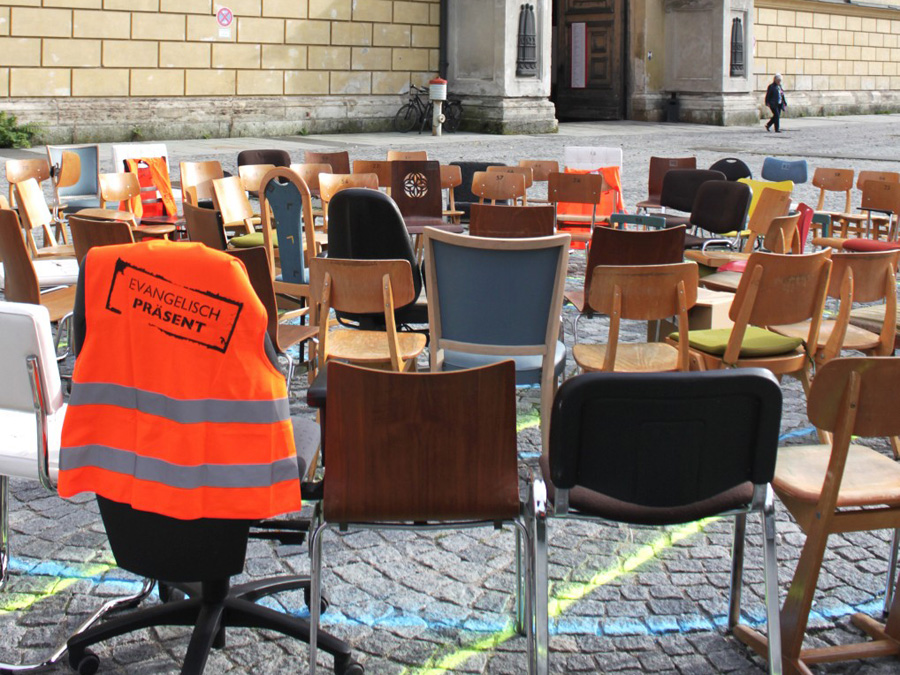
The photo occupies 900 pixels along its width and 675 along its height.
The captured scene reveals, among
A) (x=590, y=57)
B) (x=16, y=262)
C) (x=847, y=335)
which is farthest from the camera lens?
(x=590, y=57)

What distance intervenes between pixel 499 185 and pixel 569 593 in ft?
19.6

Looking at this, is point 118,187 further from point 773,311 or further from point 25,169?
point 773,311

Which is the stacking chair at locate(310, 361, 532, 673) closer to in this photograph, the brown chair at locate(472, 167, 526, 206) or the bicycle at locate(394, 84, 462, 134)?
the brown chair at locate(472, 167, 526, 206)

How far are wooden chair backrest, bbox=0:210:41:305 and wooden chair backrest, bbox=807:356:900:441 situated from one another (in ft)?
11.6

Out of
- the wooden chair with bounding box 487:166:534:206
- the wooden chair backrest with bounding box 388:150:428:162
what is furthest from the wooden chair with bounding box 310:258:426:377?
the wooden chair backrest with bounding box 388:150:428:162

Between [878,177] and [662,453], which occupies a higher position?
[878,177]

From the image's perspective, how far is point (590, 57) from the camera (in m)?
30.3

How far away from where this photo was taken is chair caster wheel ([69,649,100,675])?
301 centimetres

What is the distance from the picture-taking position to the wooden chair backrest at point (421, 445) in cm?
279

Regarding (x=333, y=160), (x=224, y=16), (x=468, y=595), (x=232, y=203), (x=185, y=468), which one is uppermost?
(x=224, y=16)

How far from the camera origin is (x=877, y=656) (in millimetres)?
3150

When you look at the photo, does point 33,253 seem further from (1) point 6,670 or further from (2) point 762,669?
(2) point 762,669

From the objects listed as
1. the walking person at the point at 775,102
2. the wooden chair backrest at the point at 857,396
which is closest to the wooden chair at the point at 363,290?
the wooden chair backrest at the point at 857,396

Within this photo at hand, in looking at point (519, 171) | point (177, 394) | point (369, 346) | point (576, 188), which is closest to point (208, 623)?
point (177, 394)
